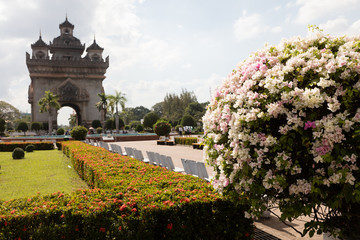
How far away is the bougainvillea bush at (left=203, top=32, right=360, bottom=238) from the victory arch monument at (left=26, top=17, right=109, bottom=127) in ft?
182

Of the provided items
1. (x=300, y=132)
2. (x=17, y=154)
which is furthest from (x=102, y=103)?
(x=300, y=132)

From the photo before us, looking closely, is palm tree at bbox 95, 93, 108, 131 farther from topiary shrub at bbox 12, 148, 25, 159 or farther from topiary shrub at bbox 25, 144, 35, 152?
topiary shrub at bbox 12, 148, 25, 159

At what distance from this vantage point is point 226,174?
369 cm

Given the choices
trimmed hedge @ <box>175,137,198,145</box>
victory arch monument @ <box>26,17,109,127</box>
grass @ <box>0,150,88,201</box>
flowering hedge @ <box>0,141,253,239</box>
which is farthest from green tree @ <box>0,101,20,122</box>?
flowering hedge @ <box>0,141,253,239</box>

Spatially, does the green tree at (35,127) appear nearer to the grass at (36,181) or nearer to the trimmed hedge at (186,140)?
the trimmed hedge at (186,140)

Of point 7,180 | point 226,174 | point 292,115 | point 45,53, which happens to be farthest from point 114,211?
point 45,53

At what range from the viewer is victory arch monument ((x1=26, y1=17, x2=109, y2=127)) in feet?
179

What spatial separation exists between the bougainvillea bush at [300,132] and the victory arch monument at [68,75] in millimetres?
55341

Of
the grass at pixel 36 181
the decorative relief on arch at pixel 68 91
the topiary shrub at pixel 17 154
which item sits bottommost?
the grass at pixel 36 181

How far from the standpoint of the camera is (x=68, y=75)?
56812mm

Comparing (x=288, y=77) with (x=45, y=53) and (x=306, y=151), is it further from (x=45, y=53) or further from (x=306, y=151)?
(x=45, y=53)

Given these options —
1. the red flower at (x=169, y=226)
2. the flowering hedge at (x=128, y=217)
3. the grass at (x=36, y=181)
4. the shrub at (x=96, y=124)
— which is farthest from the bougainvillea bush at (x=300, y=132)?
the shrub at (x=96, y=124)

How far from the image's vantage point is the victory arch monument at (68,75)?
54.5 metres

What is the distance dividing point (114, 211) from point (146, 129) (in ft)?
169
